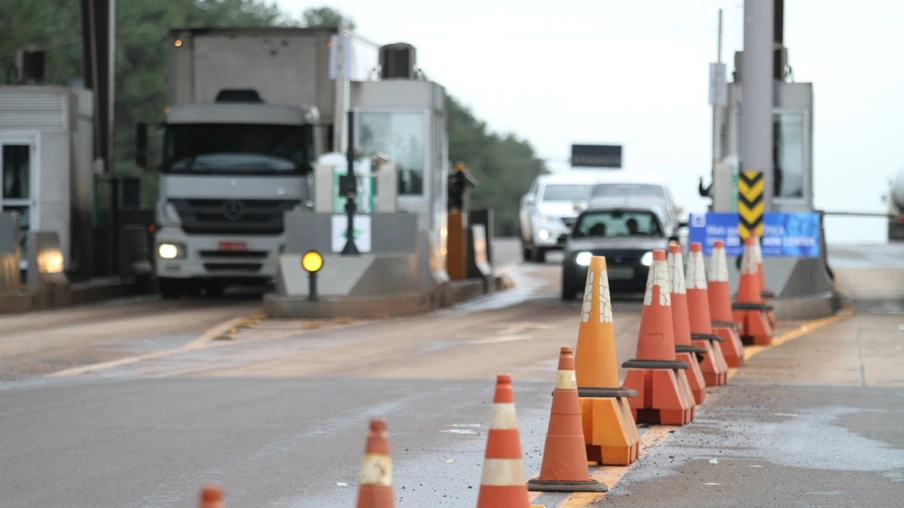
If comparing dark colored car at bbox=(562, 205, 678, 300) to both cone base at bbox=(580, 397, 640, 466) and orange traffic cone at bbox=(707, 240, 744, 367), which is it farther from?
cone base at bbox=(580, 397, 640, 466)

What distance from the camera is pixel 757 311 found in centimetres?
1955

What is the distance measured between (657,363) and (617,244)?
1706 cm

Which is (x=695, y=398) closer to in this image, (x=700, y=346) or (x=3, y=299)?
(x=700, y=346)

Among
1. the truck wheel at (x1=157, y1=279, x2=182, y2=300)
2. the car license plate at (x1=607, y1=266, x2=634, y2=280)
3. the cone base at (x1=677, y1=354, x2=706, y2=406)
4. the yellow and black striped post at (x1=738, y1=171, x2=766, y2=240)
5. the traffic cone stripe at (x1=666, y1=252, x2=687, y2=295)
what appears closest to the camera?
the traffic cone stripe at (x1=666, y1=252, x2=687, y2=295)

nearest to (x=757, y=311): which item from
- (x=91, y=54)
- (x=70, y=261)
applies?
(x=70, y=261)

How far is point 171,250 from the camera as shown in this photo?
90.5ft

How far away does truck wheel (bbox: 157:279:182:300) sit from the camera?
28.8 meters

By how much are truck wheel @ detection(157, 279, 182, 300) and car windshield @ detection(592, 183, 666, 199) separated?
11.8 m

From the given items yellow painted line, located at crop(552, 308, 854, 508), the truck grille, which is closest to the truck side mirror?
the truck grille

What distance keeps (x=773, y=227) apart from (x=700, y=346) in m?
11.9

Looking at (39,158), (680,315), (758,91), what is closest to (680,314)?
(680,315)

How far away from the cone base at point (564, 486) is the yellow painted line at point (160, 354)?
306 inches

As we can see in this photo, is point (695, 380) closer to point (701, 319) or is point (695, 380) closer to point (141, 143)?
point (701, 319)

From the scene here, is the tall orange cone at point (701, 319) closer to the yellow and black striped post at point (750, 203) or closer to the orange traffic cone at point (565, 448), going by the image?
the orange traffic cone at point (565, 448)
